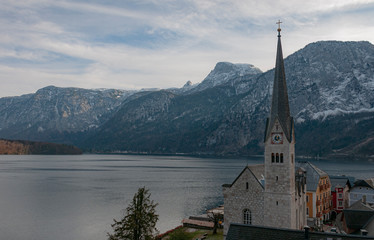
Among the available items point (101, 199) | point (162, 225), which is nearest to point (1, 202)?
point (101, 199)

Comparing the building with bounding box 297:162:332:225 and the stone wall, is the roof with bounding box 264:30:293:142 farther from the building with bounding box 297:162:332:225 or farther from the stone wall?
the building with bounding box 297:162:332:225

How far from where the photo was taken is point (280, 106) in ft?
169

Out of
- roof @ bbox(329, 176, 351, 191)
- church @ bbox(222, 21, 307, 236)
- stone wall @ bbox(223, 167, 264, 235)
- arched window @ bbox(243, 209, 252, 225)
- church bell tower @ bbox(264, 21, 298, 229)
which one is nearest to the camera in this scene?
church bell tower @ bbox(264, 21, 298, 229)

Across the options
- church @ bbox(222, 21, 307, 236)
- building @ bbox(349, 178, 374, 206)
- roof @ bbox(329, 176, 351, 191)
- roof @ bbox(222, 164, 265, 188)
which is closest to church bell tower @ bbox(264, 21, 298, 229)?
church @ bbox(222, 21, 307, 236)

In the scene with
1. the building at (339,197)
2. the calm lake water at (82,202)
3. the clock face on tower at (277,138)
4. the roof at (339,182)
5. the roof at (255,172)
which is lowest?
the calm lake water at (82,202)

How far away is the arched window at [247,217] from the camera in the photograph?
53.7 meters

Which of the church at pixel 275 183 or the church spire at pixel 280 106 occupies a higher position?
the church spire at pixel 280 106

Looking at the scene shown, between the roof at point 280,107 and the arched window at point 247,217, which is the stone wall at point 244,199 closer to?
the arched window at point 247,217

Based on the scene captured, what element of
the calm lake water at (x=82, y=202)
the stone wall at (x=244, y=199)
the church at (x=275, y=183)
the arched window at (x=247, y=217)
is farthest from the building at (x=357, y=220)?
the calm lake water at (x=82, y=202)

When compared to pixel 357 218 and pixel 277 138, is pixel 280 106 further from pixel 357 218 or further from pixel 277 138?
pixel 357 218

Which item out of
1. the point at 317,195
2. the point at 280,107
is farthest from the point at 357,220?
the point at 280,107

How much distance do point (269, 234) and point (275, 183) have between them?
572 inches

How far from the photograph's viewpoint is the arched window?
176 ft

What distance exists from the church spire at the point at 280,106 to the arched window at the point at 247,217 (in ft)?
38.4
